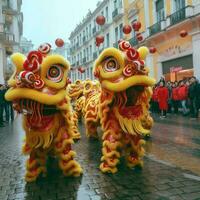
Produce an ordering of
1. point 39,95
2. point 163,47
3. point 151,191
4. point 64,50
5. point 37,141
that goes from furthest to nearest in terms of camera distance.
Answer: point 64,50 → point 163,47 → point 37,141 → point 39,95 → point 151,191

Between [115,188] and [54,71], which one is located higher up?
[54,71]

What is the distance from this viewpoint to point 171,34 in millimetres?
23500

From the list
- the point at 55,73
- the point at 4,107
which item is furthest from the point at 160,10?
the point at 55,73

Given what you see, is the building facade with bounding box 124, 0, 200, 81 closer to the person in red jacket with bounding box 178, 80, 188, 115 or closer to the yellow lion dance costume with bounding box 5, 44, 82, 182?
the person in red jacket with bounding box 178, 80, 188, 115

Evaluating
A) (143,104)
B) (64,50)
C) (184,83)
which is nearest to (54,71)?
(143,104)

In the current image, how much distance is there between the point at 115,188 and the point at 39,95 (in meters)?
1.68

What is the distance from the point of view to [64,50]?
3327 inches

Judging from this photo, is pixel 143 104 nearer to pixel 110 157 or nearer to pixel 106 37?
pixel 110 157

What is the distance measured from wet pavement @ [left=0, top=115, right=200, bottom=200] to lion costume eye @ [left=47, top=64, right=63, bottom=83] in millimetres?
1556

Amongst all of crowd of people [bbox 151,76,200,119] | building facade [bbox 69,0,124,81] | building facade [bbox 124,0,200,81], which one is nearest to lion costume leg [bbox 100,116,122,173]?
crowd of people [bbox 151,76,200,119]

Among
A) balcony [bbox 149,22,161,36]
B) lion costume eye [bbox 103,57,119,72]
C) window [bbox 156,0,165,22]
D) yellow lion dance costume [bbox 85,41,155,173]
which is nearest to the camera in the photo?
yellow lion dance costume [bbox 85,41,155,173]

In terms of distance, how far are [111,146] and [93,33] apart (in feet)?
133

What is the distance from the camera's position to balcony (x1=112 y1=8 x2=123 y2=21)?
33431mm

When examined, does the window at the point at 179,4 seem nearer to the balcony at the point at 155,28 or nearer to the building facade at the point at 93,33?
the balcony at the point at 155,28
